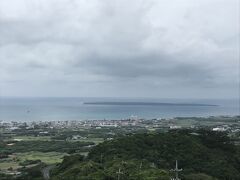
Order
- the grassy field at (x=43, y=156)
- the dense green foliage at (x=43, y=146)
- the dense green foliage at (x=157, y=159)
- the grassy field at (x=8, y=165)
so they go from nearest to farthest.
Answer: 1. the dense green foliage at (x=157, y=159)
2. the grassy field at (x=8, y=165)
3. the grassy field at (x=43, y=156)
4. the dense green foliage at (x=43, y=146)

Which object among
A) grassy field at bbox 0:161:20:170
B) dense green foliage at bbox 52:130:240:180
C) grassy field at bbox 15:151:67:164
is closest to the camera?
dense green foliage at bbox 52:130:240:180

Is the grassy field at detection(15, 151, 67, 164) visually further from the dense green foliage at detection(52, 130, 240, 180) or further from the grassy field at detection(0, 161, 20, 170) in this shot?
the dense green foliage at detection(52, 130, 240, 180)

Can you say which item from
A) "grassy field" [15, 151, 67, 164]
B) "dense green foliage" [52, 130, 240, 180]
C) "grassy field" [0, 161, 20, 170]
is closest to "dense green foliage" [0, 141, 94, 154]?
"grassy field" [15, 151, 67, 164]

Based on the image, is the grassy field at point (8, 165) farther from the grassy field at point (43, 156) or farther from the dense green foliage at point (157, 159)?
the dense green foliage at point (157, 159)

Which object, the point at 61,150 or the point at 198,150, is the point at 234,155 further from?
the point at 61,150

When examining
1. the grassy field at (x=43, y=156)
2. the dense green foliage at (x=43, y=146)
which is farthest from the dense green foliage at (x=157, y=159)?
the dense green foliage at (x=43, y=146)

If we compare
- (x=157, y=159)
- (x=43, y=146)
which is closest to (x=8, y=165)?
(x=43, y=146)

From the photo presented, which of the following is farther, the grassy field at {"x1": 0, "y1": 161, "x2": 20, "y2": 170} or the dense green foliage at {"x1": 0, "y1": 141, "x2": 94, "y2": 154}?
the dense green foliage at {"x1": 0, "y1": 141, "x2": 94, "y2": 154}

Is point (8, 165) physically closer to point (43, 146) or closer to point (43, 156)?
point (43, 156)
